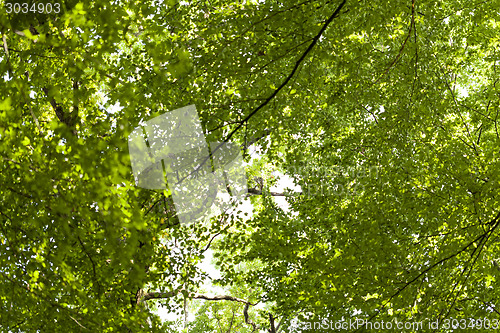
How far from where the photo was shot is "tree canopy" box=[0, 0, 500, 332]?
3.19 m

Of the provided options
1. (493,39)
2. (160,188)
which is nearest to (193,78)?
(160,188)

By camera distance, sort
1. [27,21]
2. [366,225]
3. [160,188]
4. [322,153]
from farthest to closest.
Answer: [322,153]
[160,188]
[366,225]
[27,21]

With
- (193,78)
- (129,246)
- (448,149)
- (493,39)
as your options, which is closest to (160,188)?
(193,78)

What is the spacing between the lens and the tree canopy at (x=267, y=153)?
319 centimetres

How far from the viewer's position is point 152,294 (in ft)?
31.6

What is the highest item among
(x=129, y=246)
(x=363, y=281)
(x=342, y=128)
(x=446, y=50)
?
(x=446, y=50)

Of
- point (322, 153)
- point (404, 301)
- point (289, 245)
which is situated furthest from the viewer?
point (322, 153)

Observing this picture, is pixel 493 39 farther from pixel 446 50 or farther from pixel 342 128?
pixel 342 128

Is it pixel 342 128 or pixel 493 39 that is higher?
pixel 493 39

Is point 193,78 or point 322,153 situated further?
point 322,153

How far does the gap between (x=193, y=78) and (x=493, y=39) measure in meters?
7.05

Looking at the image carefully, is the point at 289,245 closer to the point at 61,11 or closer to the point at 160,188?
the point at 160,188

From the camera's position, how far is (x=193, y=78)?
5594mm

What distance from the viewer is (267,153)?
7230 mm
